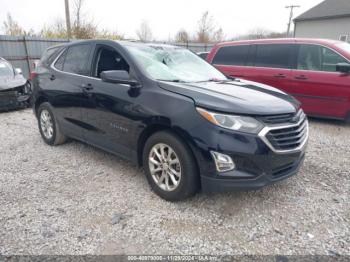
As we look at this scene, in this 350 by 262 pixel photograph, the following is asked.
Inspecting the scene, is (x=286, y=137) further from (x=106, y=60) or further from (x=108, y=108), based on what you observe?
(x=106, y=60)

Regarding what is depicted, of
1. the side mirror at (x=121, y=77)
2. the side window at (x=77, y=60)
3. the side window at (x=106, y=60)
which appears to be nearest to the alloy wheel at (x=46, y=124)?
the side window at (x=77, y=60)

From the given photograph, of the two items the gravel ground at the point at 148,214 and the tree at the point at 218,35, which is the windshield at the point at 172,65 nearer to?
the gravel ground at the point at 148,214

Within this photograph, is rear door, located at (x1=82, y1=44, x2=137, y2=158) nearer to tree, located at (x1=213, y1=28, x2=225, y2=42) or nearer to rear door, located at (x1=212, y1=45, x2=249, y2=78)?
rear door, located at (x1=212, y1=45, x2=249, y2=78)

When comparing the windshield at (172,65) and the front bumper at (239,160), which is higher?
the windshield at (172,65)

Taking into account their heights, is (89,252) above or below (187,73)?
below

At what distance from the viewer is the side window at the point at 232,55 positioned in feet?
22.3

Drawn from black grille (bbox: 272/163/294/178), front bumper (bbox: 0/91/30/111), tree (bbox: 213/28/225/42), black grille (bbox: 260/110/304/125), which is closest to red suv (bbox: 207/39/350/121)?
black grille (bbox: 260/110/304/125)

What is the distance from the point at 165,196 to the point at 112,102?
1250 millimetres

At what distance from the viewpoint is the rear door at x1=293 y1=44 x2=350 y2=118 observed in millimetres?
5511

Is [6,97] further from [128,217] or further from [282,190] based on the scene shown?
[282,190]

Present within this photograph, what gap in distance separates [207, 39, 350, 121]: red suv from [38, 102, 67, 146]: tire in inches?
170

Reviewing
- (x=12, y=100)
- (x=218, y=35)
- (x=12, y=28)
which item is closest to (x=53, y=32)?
(x=12, y=28)

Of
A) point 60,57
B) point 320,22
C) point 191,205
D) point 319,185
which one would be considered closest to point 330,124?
point 319,185

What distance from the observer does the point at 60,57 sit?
4.31 meters
